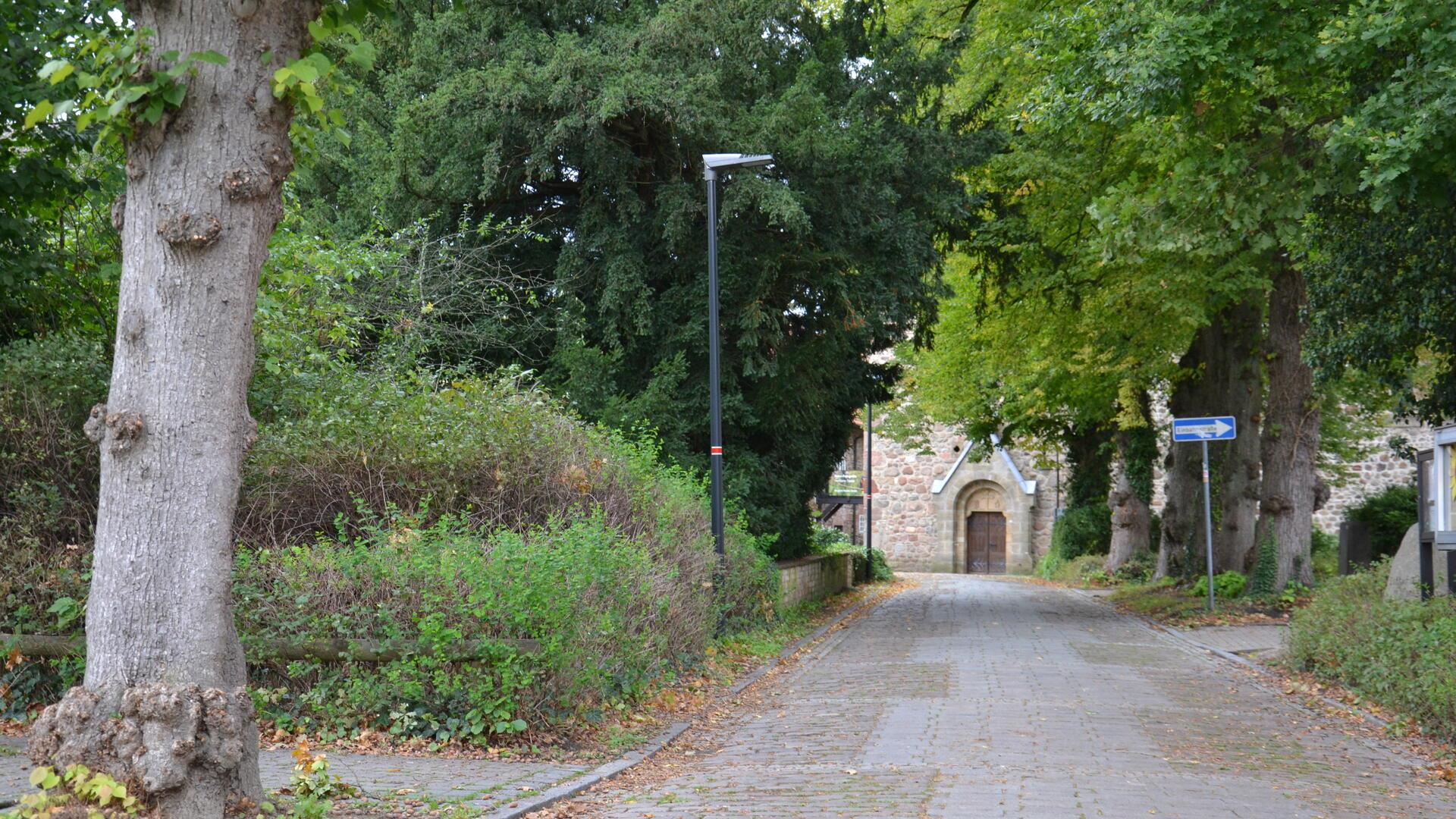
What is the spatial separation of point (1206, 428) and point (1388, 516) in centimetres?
1093

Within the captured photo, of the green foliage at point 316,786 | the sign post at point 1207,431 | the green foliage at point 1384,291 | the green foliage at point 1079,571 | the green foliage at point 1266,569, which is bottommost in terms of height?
the green foliage at point 1079,571

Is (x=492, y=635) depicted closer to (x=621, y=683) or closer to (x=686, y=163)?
(x=621, y=683)

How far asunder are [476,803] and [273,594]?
2891 millimetres

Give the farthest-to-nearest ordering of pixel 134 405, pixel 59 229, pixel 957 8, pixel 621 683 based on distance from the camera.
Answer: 1. pixel 957 8
2. pixel 59 229
3. pixel 621 683
4. pixel 134 405

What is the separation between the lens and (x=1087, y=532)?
38.6m

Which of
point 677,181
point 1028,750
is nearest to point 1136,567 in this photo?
point 677,181

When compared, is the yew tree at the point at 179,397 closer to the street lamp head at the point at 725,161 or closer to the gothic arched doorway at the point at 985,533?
the street lamp head at the point at 725,161

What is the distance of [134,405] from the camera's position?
209 inches

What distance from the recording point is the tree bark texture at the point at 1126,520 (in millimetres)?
32031

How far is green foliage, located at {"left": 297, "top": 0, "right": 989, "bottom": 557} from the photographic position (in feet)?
53.8

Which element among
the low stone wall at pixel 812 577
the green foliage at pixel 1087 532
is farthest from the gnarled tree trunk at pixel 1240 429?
the green foliage at pixel 1087 532

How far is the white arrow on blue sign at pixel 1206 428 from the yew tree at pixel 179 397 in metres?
15.1

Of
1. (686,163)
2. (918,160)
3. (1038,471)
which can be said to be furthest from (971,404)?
(1038,471)

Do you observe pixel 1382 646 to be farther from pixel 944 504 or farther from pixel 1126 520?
pixel 944 504
